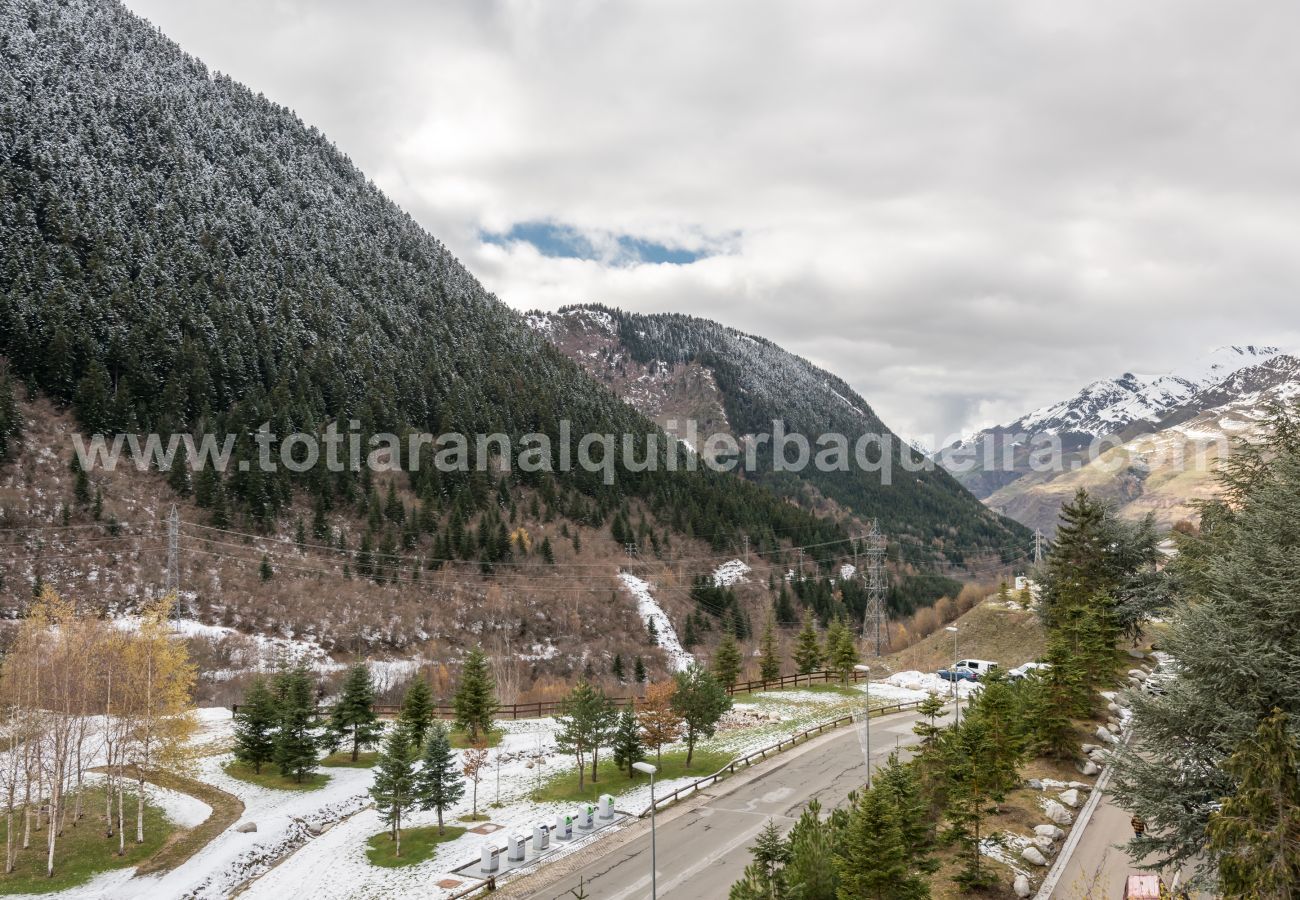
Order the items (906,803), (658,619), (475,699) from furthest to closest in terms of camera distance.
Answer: (658,619)
(475,699)
(906,803)

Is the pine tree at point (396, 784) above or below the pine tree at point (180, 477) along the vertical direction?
below

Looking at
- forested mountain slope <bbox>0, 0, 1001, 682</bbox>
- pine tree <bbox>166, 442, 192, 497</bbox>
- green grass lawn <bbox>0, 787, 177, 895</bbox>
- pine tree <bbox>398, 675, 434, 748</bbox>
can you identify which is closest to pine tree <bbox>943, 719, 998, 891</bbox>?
pine tree <bbox>398, 675, 434, 748</bbox>

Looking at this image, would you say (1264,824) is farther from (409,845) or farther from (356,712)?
(356,712)

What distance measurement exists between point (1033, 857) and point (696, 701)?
21918 mm

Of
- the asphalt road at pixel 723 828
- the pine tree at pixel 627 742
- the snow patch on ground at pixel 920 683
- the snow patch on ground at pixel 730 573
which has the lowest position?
the snow patch on ground at pixel 920 683

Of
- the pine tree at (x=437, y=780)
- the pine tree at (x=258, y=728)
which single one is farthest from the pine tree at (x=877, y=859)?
the pine tree at (x=258, y=728)

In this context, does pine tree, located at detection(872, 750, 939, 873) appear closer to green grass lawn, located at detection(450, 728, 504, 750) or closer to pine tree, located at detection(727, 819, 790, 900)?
pine tree, located at detection(727, 819, 790, 900)

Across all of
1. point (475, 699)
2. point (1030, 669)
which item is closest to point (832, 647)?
point (1030, 669)

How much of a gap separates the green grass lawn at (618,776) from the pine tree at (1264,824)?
31.7 m

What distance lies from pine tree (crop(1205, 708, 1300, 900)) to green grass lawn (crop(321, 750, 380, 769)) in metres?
46.4

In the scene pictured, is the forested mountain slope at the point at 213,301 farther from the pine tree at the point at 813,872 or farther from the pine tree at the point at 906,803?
the pine tree at the point at 906,803

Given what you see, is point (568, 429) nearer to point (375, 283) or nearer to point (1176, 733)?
point (375, 283)

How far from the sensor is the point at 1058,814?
30766 millimetres

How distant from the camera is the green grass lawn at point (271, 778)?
4472 centimetres
